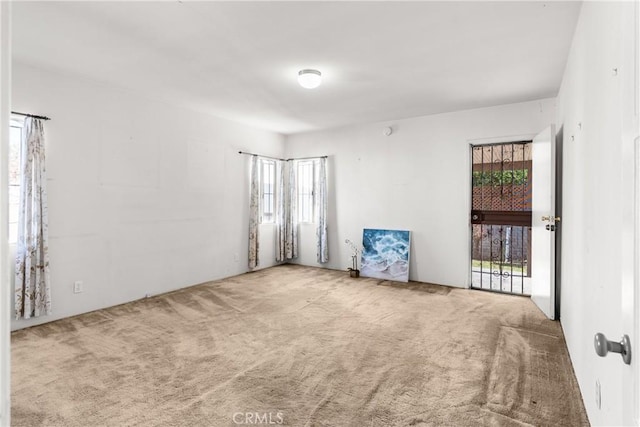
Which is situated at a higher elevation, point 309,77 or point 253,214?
point 309,77

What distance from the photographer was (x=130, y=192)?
4156mm

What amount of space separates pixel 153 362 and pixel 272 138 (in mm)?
4534

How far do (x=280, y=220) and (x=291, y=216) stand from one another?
225 mm

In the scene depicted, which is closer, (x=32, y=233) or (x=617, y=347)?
(x=617, y=347)

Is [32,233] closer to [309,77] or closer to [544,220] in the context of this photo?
[309,77]

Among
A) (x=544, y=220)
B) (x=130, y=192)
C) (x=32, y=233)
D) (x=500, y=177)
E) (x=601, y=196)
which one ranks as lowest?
(x=32, y=233)

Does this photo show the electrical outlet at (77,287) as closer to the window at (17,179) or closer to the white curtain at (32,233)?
the white curtain at (32,233)

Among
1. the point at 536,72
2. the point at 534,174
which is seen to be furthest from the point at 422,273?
the point at 536,72

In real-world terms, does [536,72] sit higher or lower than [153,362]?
higher

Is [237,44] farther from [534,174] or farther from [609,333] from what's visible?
[534,174]

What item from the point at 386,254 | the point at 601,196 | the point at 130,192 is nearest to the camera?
the point at 601,196

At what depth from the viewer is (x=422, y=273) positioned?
205 inches

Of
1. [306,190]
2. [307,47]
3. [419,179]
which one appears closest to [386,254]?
[419,179]

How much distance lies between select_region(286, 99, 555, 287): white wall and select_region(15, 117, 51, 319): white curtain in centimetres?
404
